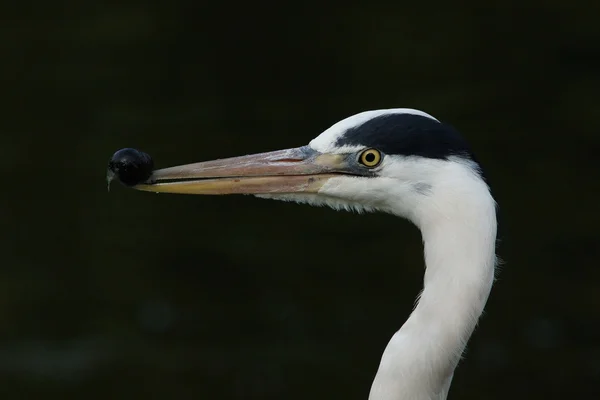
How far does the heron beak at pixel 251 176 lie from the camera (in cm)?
382

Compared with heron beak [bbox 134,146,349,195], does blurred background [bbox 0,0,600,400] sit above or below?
below

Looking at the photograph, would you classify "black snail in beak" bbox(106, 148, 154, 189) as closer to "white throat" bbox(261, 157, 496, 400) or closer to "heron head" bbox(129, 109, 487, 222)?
"heron head" bbox(129, 109, 487, 222)

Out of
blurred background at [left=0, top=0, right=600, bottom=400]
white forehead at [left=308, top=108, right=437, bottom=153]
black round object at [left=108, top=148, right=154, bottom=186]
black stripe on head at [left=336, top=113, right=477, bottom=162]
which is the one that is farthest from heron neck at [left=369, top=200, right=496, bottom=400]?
blurred background at [left=0, top=0, right=600, bottom=400]

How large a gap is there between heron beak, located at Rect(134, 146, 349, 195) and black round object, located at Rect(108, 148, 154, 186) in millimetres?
40

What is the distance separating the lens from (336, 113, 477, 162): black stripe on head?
11.7 feet

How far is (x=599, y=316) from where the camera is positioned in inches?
294

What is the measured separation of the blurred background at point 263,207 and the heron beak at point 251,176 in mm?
3517

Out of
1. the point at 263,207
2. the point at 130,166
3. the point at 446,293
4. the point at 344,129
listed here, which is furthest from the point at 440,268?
the point at 263,207

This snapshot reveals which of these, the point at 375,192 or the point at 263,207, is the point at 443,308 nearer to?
the point at 375,192

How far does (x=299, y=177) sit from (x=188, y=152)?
184 inches

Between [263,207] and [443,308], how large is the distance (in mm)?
4948

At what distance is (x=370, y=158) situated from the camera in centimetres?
372

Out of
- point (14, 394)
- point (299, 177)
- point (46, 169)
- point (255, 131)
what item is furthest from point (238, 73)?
point (299, 177)

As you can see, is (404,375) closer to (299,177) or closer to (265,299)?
(299,177)
